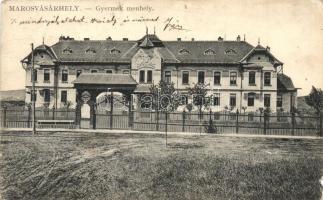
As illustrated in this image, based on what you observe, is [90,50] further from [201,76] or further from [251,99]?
[251,99]

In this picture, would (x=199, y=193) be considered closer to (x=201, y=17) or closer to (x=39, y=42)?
(x=201, y=17)

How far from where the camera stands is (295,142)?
12.8 m

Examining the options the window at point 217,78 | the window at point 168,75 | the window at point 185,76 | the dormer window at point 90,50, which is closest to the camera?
the dormer window at point 90,50

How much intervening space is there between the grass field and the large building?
10478mm

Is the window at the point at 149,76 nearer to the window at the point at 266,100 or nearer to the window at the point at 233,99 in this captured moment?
the window at the point at 233,99

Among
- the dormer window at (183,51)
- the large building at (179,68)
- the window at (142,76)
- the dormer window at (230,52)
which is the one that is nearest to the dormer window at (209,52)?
the large building at (179,68)

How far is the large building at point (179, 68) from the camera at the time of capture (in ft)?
73.8

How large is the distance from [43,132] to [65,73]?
34.2 ft

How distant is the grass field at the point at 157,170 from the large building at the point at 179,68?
10478mm

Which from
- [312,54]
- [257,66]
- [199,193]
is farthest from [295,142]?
[257,66]

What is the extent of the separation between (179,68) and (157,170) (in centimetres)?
1744

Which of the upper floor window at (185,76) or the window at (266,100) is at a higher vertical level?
the upper floor window at (185,76)

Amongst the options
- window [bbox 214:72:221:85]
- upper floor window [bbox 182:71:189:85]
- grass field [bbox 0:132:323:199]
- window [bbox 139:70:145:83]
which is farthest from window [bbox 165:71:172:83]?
grass field [bbox 0:132:323:199]

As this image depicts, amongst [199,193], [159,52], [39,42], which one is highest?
[159,52]
